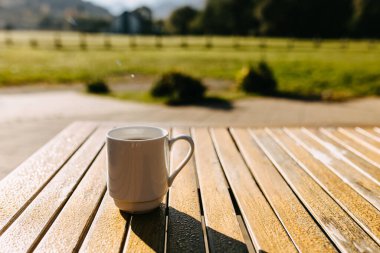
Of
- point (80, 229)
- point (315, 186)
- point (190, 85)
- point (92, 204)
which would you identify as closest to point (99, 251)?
point (80, 229)

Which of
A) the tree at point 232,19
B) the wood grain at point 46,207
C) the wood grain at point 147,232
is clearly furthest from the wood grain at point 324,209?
the tree at point 232,19

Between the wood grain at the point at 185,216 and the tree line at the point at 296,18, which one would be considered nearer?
the wood grain at the point at 185,216

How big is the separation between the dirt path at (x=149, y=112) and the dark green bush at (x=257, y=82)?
1.13 meters

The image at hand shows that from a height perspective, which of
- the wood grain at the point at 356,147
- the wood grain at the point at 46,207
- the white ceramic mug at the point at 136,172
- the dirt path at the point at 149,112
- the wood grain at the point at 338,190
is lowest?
the dirt path at the point at 149,112

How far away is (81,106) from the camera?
305 inches

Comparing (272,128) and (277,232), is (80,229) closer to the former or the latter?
(277,232)

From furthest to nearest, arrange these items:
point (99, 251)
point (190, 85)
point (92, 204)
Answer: point (190, 85) < point (92, 204) < point (99, 251)

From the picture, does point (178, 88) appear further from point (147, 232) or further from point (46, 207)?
point (147, 232)

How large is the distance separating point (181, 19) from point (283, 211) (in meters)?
65.9

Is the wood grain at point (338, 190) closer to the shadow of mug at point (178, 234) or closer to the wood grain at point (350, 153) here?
the wood grain at point (350, 153)

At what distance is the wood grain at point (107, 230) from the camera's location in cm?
95

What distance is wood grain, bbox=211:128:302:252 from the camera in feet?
3.20

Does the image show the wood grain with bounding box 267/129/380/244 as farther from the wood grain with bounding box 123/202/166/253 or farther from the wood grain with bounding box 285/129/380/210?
the wood grain with bounding box 123/202/166/253

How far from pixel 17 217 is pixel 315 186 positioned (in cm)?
102
